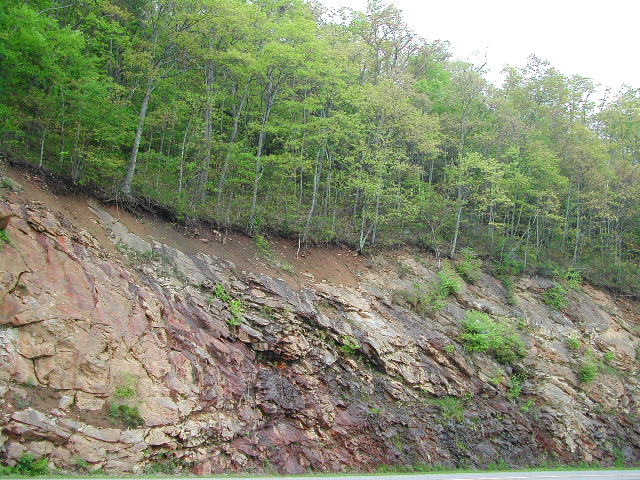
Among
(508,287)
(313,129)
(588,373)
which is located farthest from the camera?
(508,287)

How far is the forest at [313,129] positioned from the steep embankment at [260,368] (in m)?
2.34

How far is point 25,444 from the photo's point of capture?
8.93 m

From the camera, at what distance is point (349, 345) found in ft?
56.3

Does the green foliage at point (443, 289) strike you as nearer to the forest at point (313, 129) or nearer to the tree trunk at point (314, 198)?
the forest at point (313, 129)

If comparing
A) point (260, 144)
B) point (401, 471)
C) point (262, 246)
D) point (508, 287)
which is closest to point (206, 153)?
point (260, 144)

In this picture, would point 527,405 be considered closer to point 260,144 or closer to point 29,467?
point 260,144

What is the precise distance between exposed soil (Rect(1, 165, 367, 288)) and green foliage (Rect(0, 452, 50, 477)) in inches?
254

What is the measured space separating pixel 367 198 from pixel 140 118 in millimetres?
11010

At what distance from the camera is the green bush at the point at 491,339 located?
819 inches

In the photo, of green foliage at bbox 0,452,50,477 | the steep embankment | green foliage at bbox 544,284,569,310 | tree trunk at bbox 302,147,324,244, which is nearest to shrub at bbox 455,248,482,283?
the steep embankment

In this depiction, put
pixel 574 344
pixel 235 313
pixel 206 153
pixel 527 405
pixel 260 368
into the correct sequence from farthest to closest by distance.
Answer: pixel 574 344 < pixel 527 405 < pixel 206 153 < pixel 235 313 < pixel 260 368

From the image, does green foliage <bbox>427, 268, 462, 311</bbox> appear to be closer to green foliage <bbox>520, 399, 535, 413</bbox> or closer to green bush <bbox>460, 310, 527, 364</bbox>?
green bush <bbox>460, 310, 527, 364</bbox>

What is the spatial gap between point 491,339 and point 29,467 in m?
17.8

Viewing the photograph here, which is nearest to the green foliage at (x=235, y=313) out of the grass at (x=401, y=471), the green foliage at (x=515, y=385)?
the grass at (x=401, y=471)
